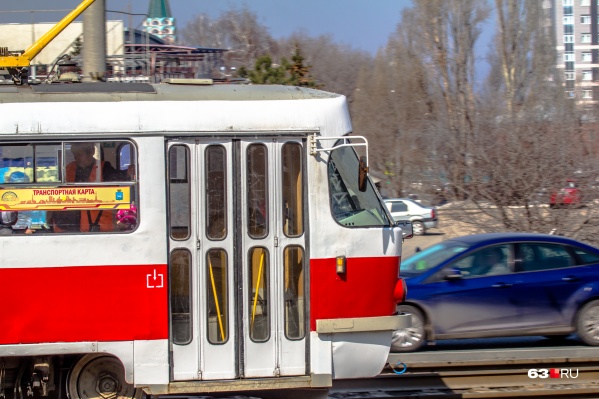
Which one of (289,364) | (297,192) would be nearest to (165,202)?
(297,192)

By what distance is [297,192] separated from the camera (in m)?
6.41

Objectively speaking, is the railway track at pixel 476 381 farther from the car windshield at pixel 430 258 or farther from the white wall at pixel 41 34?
the white wall at pixel 41 34

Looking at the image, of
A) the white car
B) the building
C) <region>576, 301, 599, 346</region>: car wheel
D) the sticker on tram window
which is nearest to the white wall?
the building

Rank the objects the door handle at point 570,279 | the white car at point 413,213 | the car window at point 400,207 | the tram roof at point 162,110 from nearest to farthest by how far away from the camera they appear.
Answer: the tram roof at point 162,110, the door handle at point 570,279, the white car at point 413,213, the car window at point 400,207

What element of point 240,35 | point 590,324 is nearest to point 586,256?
point 590,324

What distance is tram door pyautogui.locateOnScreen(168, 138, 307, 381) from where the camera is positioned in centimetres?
624

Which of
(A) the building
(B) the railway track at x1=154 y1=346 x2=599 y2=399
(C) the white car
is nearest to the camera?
(B) the railway track at x1=154 y1=346 x2=599 y2=399

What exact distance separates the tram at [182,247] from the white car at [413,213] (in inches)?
952

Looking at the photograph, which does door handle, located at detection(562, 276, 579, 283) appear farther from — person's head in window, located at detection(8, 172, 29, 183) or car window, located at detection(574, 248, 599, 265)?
person's head in window, located at detection(8, 172, 29, 183)

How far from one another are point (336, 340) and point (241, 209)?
52.2 inches

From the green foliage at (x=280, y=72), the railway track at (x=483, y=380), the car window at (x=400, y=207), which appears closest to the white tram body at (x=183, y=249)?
the railway track at (x=483, y=380)

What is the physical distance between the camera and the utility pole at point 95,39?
1056cm

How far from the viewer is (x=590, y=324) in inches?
400

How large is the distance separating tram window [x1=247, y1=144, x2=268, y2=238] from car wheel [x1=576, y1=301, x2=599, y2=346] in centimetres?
562
